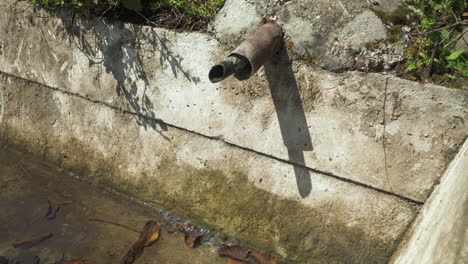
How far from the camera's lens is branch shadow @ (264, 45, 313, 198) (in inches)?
109

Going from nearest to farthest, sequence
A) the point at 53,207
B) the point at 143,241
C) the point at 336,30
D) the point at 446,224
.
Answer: the point at 446,224 < the point at 336,30 < the point at 143,241 < the point at 53,207

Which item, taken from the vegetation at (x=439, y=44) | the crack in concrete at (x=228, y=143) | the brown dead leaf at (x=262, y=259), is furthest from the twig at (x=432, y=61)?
the brown dead leaf at (x=262, y=259)

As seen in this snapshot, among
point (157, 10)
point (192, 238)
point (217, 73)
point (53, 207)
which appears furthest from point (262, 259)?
point (157, 10)

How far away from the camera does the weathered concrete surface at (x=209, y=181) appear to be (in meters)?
2.80

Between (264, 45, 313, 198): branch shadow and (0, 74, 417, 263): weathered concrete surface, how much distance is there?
94mm

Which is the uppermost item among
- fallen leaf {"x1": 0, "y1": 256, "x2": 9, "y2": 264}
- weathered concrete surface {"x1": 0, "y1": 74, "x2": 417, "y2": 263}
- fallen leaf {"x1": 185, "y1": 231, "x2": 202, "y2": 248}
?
weathered concrete surface {"x1": 0, "y1": 74, "x2": 417, "y2": 263}

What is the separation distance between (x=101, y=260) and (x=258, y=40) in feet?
6.17

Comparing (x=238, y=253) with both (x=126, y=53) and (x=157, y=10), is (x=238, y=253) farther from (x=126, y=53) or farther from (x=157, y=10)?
(x=157, y=10)

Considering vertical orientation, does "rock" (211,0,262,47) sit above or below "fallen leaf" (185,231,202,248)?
above

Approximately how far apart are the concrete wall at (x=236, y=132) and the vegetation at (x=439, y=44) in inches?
5.3

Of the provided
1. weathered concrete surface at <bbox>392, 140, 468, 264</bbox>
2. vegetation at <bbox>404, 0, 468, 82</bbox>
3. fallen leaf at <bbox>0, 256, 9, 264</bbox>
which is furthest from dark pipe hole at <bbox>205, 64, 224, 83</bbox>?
fallen leaf at <bbox>0, 256, 9, 264</bbox>

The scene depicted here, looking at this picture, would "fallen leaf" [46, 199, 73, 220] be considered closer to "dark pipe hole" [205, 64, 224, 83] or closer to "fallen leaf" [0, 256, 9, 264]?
"fallen leaf" [0, 256, 9, 264]

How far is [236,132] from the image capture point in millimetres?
3062

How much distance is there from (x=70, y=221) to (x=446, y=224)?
2.76 metres
